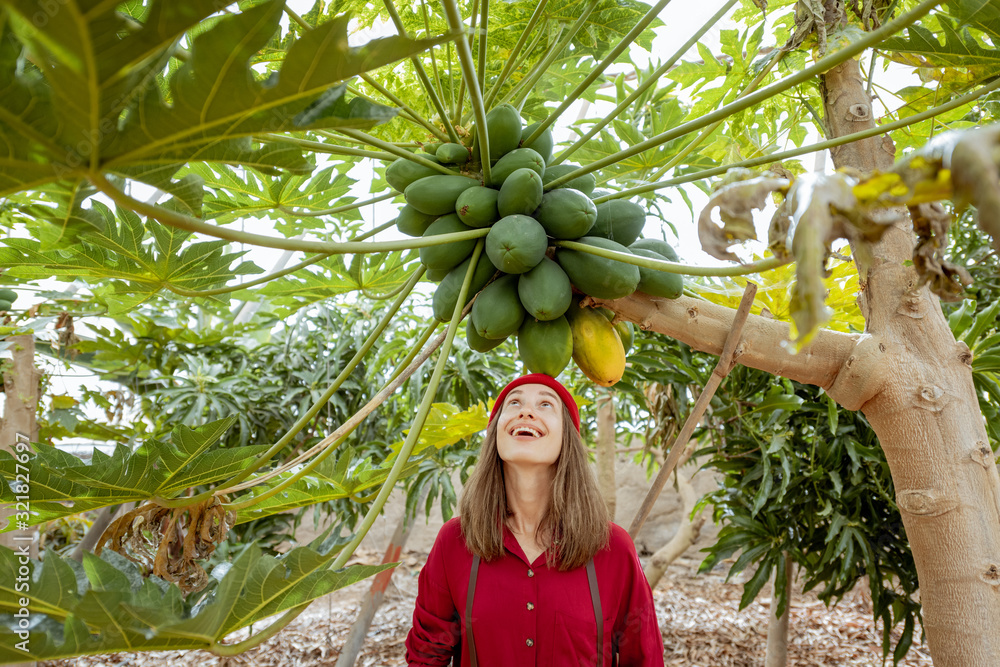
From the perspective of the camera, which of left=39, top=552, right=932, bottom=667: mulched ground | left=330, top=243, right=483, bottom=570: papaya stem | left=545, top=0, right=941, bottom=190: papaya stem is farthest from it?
left=39, top=552, right=932, bottom=667: mulched ground

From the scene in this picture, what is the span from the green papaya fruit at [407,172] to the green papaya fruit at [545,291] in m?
0.31

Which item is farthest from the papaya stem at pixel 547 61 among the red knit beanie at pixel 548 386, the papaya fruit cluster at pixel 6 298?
the papaya fruit cluster at pixel 6 298

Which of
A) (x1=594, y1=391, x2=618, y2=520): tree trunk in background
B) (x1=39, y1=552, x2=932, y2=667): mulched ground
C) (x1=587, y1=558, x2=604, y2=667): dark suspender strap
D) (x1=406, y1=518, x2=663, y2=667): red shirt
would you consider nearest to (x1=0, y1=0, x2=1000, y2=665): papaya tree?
(x1=406, y1=518, x2=663, y2=667): red shirt

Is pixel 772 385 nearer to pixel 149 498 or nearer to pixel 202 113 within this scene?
pixel 149 498

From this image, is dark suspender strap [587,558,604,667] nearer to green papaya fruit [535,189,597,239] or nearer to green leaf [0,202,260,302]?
green papaya fruit [535,189,597,239]

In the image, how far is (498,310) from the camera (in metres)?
1.19

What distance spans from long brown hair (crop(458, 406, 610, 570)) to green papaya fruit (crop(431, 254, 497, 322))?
17.0 inches

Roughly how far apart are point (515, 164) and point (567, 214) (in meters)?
0.15

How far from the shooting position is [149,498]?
112 centimetres

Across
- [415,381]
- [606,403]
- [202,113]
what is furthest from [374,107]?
[606,403]

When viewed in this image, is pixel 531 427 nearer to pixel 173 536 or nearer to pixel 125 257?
pixel 173 536

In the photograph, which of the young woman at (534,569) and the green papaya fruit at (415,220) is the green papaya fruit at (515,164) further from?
the young woman at (534,569)

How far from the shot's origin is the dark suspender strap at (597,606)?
4.36 ft

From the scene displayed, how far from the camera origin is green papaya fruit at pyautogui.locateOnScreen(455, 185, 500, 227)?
120 cm
